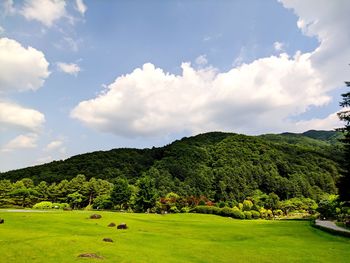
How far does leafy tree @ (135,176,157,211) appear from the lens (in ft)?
287

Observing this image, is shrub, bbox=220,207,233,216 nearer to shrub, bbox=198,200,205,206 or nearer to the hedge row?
the hedge row

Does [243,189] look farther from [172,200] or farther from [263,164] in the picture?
[172,200]

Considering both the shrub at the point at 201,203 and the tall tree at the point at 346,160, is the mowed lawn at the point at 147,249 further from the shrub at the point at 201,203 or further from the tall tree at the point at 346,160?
the shrub at the point at 201,203

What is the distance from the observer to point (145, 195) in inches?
3455

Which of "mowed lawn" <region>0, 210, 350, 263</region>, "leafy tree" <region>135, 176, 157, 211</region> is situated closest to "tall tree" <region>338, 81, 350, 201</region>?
"mowed lawn" <region>0, 210, 350, 263</region>

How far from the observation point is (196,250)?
27.7 m

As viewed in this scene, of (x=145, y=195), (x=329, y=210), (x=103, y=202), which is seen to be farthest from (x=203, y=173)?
(x=329, y=210)

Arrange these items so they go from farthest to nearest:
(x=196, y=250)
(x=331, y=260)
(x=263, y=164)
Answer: (x=263, y=164), (x=196, y=250), (x=331, y=260)

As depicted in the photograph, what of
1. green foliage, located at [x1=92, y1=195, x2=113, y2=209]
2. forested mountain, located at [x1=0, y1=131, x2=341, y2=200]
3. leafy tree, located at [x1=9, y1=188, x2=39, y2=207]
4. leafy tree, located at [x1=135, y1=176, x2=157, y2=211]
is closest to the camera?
leafy tree, located at [x1=135, y1=176, x2=157, y2=211]

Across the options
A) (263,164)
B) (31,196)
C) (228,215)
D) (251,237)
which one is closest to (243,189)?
(263,164)

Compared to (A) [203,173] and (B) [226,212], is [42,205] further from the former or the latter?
A: (A) [203,173]

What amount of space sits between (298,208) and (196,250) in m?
107

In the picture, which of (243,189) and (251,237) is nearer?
(251,237)

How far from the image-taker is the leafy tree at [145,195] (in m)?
87.5
